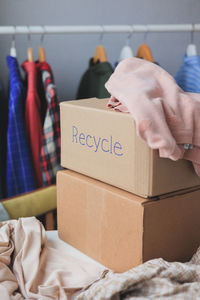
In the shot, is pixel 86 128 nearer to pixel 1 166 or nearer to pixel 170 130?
pixel 170 130

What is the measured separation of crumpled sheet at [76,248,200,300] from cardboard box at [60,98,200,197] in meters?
0.15

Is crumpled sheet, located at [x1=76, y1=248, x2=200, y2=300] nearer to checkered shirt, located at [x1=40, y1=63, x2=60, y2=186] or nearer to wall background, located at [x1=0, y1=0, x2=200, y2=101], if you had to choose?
checkered shirt, located at [x1=40, y1=63, x2=60, y2=186]

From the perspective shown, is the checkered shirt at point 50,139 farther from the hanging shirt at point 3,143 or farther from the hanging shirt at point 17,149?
the hanging shirt at point 3,143

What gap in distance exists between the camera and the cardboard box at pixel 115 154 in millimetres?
747

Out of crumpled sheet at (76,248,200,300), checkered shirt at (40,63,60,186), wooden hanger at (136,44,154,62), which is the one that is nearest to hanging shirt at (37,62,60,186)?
checkered shirt at (40,63,60,186)

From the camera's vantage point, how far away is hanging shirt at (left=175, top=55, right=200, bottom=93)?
4.02 feet

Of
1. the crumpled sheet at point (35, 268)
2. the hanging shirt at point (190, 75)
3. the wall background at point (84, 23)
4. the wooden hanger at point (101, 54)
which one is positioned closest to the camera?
the crumpled sheet at point (35, 268)

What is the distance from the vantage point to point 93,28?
4.65ft

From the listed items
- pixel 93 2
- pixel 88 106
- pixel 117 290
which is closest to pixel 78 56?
pixel 93 2

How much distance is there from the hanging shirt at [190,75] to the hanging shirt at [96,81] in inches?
11.3

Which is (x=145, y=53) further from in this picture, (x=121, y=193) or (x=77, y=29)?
(x=121, y=193)

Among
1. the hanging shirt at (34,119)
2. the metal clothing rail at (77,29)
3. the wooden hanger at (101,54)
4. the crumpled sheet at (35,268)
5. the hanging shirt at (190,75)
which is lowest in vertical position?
the crumpled sheet at (35,268)

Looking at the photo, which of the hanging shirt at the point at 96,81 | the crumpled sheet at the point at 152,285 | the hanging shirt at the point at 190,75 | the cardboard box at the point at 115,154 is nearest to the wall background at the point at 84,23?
the hanging shirt at the point at 96,81

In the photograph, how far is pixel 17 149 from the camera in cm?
135
